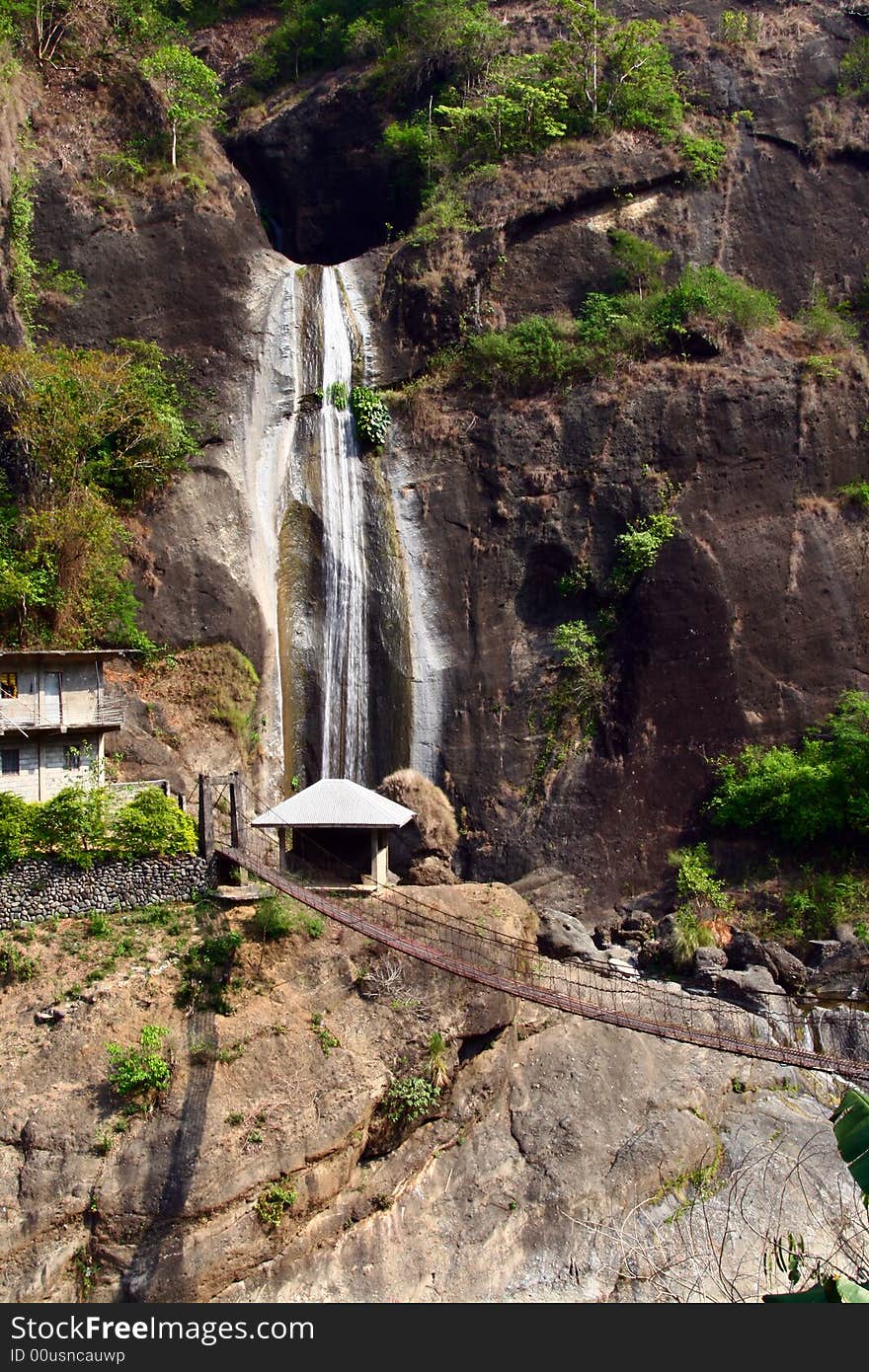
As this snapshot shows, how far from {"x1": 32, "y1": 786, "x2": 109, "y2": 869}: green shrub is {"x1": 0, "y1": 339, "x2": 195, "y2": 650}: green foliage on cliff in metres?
5.95

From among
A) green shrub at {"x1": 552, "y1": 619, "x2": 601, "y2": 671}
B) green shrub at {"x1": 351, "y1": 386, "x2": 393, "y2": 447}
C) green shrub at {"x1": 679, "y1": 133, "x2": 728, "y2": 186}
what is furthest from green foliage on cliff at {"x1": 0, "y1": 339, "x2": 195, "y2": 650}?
green shrub at {"x1": 679, "y1": 133, "x2": 728, "y2": 186}

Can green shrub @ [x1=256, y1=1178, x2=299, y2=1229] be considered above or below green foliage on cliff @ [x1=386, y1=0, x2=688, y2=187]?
below

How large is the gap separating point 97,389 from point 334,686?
8977mm

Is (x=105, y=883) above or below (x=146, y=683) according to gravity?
below

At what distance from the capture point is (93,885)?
19438 mm

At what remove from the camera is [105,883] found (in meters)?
19.5

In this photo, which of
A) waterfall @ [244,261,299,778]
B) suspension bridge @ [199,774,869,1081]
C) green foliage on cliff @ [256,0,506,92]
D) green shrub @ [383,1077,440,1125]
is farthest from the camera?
green foliage on cliff @ [256,0,506,92]

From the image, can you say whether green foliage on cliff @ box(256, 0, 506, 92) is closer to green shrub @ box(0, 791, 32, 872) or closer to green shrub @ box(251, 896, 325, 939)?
green shrub @ box(0, 791, 32, 872)

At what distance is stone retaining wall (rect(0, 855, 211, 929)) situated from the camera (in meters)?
19.0

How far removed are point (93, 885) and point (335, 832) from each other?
4426 mm

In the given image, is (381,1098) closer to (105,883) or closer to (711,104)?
(105,883)

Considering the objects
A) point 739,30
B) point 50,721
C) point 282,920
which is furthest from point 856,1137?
point 739,30

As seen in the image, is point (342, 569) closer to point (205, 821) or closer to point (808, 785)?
point (205, 821)

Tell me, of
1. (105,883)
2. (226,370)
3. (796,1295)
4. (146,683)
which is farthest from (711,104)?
(796,1295)
